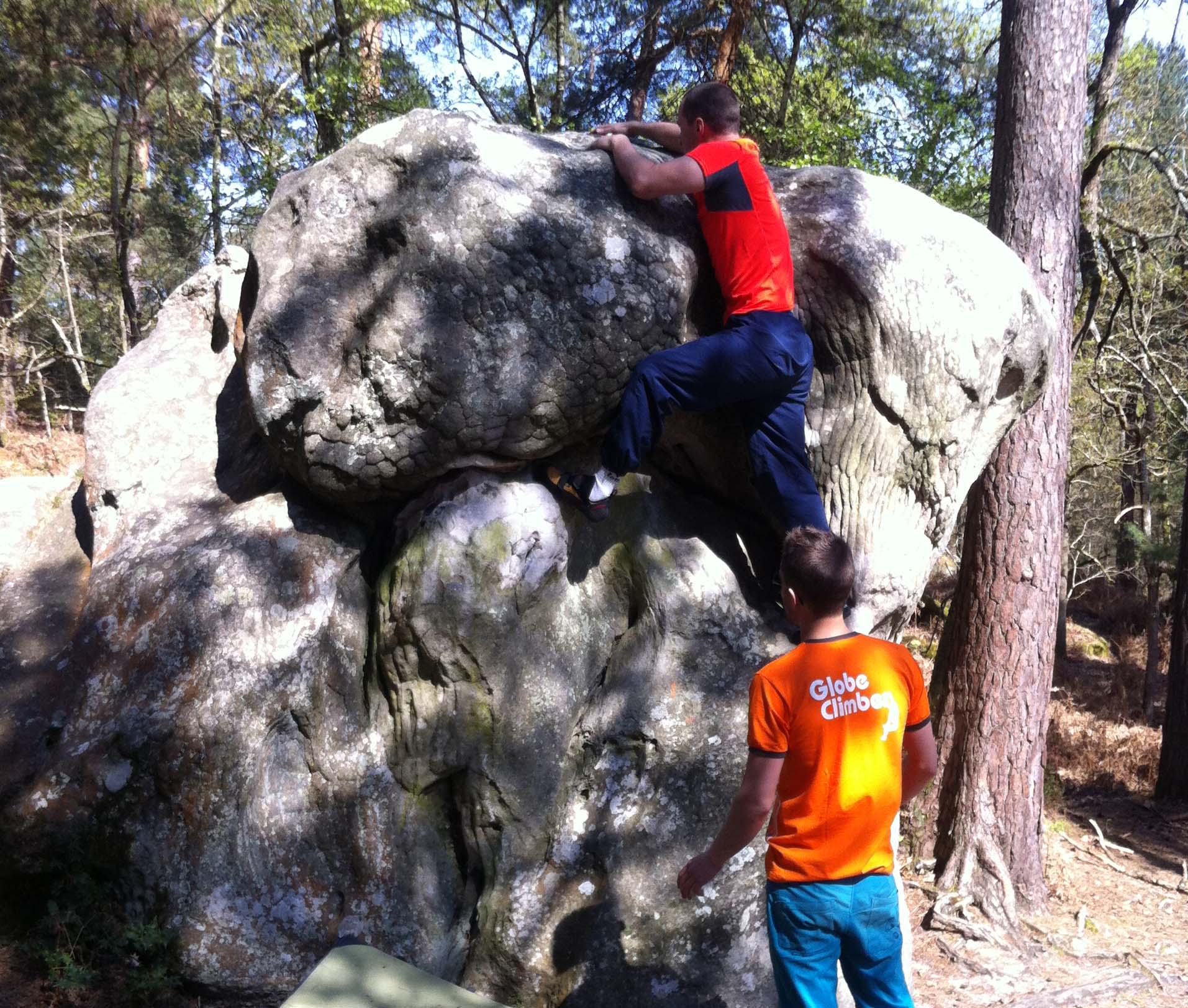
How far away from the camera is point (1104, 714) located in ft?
38.7

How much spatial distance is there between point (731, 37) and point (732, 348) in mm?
8136

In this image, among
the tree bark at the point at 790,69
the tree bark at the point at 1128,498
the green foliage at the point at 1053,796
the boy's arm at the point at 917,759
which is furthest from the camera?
the tree bark at the point at 1128,498

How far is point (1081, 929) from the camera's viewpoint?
5.78 m

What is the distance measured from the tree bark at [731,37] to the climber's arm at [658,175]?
718cm

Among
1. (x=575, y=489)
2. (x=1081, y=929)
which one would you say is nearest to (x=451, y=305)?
(x=575, y=489)

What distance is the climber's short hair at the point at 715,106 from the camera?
12.7 ft

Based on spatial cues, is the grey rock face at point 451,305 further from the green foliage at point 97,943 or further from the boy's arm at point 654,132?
the green foliage at point 97,943

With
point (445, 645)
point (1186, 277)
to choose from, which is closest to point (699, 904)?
point (445, 645)

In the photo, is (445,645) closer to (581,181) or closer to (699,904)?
(699,904)

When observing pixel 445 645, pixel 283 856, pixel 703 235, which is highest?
pixel 703 235

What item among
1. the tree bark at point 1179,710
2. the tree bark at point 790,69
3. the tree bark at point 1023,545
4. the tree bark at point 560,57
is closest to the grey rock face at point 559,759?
the tree bark at point 1023,545

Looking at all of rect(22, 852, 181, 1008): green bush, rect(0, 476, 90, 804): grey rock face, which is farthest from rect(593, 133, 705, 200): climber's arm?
rect(22, 852, 181, 1008): green bush

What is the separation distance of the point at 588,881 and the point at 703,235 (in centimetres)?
270

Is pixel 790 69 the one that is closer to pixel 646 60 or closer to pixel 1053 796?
pixel 646 60
